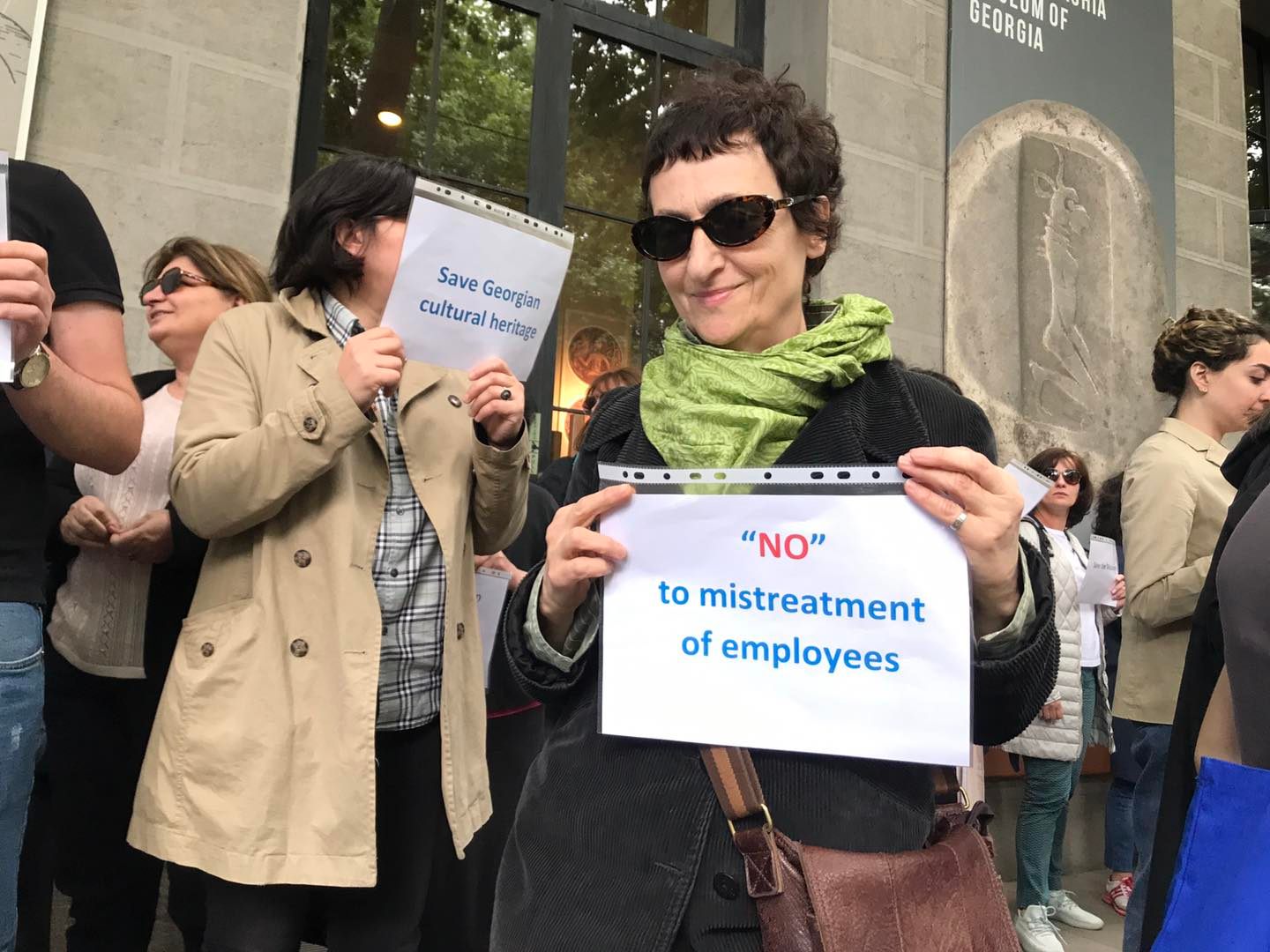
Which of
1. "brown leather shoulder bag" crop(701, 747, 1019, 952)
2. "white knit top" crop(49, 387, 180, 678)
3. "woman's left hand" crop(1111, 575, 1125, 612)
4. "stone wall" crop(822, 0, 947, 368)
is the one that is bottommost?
"brown leather shoulder bag" crop(701, 747, 1019, 952)

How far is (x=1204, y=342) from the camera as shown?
10.1 ft

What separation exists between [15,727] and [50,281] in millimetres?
683

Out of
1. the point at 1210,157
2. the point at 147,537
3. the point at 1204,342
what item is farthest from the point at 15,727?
the point at 1210,157

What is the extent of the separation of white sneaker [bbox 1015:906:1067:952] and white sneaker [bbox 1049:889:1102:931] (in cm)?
24

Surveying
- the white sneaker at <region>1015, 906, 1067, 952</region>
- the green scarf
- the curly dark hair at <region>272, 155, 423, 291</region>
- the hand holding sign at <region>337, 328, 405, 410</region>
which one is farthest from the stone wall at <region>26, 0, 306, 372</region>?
the white sneaker at <region>1015, 906, 1067, 952</region>

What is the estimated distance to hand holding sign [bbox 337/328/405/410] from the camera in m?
1.66

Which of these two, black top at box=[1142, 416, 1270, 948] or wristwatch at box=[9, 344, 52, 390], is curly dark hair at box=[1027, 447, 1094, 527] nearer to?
black top at box=[1142, 416, 1270, 948]

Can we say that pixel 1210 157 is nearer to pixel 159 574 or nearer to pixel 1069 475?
pixel 1069 475

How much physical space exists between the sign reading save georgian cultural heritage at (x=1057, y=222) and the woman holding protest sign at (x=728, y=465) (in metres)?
4.24

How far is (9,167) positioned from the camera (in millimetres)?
1517

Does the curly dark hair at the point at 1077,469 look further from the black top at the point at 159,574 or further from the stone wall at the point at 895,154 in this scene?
the black top at the point at 159,574

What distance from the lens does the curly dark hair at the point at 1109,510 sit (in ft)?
13.8

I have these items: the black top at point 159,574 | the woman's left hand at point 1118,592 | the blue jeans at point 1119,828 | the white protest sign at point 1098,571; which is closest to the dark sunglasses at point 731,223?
the black top at point 159,574

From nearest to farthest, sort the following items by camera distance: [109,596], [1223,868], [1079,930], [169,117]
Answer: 1. [1223,868]
2. [109,596]
3. [169,117]
4. [1079,930]
